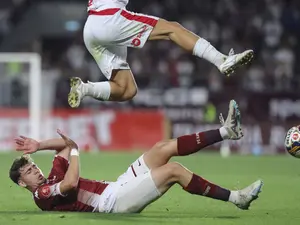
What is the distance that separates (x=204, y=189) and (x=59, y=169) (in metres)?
1.40

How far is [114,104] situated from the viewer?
1997cm

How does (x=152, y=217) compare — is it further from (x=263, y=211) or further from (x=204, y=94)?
(x=204, y=94)

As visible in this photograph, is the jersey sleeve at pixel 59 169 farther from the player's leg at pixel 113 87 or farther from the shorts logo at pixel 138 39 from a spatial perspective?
the shorts logo at pixel 138 39

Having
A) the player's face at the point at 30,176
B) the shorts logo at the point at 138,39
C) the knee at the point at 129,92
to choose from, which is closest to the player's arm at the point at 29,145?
the player's face at the point at 30,176

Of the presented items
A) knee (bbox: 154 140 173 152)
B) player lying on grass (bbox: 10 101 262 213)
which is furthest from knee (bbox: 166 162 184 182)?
knee (bbox: 154 140 173 152)

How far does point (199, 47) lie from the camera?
8.30 meters

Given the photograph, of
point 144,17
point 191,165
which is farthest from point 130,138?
point 144,17

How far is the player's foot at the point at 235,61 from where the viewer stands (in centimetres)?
792

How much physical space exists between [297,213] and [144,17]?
2.47 metres

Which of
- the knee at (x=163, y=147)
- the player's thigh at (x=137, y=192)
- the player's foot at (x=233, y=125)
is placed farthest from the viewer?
the knee at (x=163, y=147)

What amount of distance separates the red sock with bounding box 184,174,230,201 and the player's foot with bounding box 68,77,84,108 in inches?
55.8

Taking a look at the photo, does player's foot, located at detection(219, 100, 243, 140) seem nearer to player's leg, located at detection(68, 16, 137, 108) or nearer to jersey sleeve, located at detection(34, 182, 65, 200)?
player's leg, located at detection(68, 16, 137, 108)

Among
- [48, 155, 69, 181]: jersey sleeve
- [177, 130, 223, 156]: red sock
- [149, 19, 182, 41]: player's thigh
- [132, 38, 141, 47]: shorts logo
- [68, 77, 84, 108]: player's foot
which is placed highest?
[149, 19, 182, 41]: player's thigh

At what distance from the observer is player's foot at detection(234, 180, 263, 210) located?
25.4 feet
